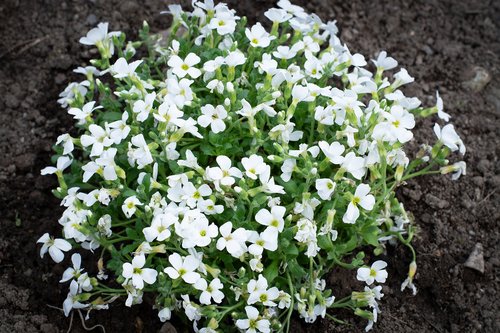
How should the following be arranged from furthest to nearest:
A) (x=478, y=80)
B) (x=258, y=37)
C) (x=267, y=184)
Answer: (x=478, y=80) < (x=258, y=37) < (x=267, y=184)

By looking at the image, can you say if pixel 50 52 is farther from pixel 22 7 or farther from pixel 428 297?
pixel 428 297

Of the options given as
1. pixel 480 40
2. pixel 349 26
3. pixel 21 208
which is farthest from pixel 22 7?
pixel 480 40

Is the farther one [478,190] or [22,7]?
[22,7]

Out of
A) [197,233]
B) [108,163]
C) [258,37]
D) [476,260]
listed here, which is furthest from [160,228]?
[476,260]

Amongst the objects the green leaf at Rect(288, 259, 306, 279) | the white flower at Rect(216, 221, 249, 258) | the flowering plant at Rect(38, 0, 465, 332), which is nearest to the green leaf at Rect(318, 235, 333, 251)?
the flowering plant at Rect(38, 0, 465, 332)

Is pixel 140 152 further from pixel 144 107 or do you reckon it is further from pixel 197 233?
pixel 197 233

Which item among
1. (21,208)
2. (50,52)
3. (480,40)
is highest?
(480,40)

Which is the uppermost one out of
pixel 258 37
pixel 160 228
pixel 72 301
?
pixel 258 37

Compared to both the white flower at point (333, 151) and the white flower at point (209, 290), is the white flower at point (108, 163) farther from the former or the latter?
the white flower at point (333, 151)
